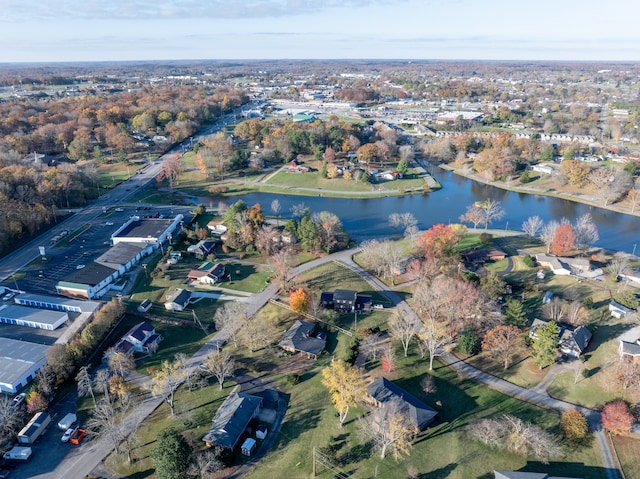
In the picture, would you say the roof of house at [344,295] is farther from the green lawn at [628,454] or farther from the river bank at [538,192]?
the river bank at [538,192]

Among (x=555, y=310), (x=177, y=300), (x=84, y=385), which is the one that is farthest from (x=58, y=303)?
(x=555, y=310)

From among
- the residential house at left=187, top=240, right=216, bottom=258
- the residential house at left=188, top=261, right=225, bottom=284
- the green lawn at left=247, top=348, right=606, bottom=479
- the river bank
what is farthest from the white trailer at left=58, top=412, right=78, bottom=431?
the river bank

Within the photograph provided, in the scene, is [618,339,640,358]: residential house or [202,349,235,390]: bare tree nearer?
[202,349,235,390]: bare tree

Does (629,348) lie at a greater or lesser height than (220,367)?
greater

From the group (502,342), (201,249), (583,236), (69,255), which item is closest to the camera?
(502,342)

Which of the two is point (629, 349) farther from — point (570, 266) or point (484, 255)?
point (484, 255)

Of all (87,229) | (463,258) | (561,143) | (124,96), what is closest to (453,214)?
(463,258)

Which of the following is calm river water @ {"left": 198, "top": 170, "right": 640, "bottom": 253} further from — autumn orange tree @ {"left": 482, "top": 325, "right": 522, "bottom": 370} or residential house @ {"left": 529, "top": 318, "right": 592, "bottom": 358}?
autumn orange tree @ {"left": 482, "top": 325, "right": 522, "bottom": 370}
